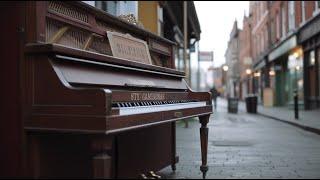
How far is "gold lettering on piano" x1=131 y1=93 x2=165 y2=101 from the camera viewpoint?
4.17 metres

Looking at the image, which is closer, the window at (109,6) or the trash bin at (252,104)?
the window at (109,6)

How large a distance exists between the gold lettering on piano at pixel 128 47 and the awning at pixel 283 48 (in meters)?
24.2

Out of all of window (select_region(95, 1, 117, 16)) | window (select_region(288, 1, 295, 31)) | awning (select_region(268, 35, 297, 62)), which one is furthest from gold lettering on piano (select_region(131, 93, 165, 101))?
window (select_region(288, 1, 295, 31))

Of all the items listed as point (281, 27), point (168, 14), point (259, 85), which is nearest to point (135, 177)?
point (168, 14)

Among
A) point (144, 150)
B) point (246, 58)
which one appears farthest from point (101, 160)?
point (246, 58)

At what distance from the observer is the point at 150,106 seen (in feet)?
14.2

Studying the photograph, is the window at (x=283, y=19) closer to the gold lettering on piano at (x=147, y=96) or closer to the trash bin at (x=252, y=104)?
the trash bin at (x=252, y=104)

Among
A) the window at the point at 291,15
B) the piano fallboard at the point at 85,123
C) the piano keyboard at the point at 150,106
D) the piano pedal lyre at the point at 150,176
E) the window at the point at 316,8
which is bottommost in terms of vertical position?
the piano pedal lyre at the point at 150,176

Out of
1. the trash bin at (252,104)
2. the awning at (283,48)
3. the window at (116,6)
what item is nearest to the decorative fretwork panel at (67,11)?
the window at (116,6)

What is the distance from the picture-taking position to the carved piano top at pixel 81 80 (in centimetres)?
340

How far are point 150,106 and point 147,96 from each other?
175mm

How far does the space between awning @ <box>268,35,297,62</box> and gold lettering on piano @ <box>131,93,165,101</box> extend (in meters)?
24.7

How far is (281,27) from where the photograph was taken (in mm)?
35375

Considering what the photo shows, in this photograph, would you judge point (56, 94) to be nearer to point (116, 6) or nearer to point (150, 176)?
point (150, 176)
